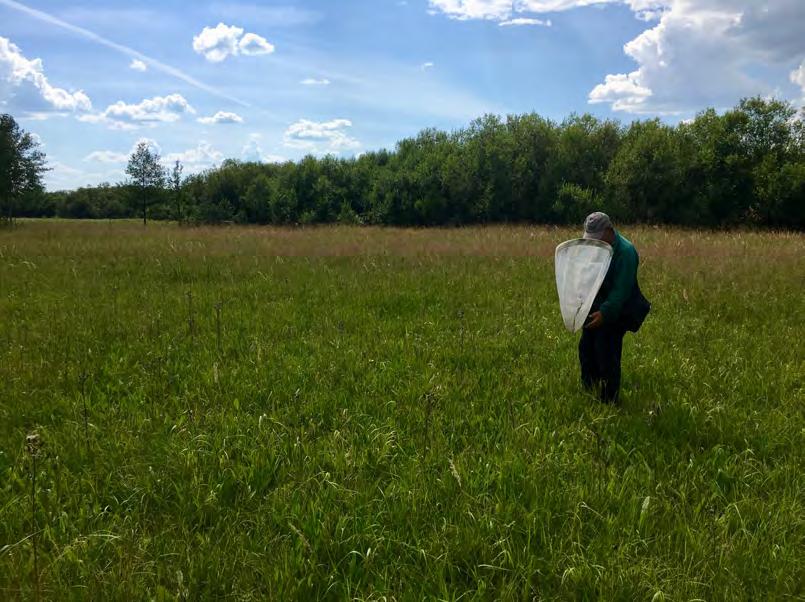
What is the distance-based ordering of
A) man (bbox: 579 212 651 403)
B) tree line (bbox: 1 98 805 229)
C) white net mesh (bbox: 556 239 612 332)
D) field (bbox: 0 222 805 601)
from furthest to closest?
tree line (bbox: 1 98 805 229) → man (bbox: 579 212 651 403) → white net mesh (bbox: 556 239 612 332) → field (bbox: 0 222 805 601)

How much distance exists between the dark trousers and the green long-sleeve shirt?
5.7 inches

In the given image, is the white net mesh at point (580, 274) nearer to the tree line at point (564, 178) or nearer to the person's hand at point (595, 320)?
the person's hand at point (595, 320)

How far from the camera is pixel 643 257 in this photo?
11609 millimetres

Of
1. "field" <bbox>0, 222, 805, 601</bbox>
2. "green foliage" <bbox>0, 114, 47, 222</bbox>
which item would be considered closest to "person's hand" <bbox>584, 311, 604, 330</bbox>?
"field" <bbox>0, 222, 805, 601</bbox>

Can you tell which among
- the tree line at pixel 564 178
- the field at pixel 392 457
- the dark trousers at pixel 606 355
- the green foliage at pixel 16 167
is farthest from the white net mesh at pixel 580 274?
the green foliage at pixel 16 167

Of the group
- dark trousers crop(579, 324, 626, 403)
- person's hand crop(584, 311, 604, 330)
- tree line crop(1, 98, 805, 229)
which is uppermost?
tree line crop(1, 98, 805, 229)

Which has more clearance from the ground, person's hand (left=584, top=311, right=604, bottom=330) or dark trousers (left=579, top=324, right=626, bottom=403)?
person's hand (left=584, top=311, right=604, bottom=330)

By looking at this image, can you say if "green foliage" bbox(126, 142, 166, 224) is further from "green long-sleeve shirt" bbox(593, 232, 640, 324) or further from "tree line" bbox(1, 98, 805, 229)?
"green long-sleeve shirt" bbox(593, 232, 640, 324)

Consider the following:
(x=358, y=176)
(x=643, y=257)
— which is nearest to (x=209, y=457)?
(x=643, y=257)

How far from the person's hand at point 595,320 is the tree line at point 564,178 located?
27637mm

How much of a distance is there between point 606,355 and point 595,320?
1.32ft

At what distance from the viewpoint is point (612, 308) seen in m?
3.73

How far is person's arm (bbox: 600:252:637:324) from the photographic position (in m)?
3.74

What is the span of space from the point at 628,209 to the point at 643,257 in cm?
1979
